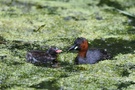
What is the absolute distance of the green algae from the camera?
655 cm

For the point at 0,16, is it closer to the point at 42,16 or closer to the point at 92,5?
the point at 42,16

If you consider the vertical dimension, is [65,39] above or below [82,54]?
below

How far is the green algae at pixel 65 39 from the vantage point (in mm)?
6551

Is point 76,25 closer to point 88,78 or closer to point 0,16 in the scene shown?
point 0,16

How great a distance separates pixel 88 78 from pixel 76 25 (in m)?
2.90

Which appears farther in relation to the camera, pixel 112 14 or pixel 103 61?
pixel 112 14

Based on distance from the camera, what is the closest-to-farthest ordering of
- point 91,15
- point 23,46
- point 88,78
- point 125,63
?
point 88,78 < point 125,63 < point 23,46 < point 91,15

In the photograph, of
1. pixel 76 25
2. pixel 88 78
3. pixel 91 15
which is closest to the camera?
pixel 88 78

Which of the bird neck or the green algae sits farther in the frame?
the bird neck

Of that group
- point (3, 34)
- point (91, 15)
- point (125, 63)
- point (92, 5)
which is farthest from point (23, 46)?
point (92, 5)

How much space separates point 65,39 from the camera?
8516 millimetres

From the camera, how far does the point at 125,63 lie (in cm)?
739

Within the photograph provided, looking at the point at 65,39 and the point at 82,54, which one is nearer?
the point at 82,54

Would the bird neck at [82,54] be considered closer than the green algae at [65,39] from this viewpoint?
No
